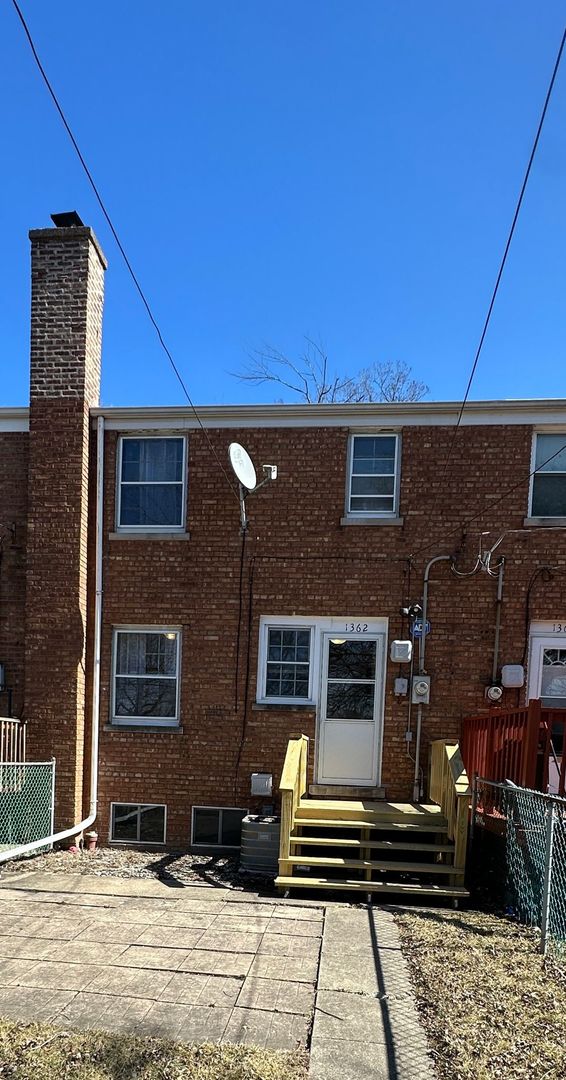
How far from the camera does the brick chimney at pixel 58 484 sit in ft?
26.2

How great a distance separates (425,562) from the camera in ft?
25.6

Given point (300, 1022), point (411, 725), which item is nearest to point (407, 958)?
point (300, 1022)

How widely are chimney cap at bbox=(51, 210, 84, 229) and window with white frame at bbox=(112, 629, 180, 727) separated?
536 centimetres

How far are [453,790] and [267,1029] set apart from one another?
343 cm

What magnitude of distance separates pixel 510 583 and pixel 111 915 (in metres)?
5.51

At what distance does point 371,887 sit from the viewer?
5.93 m

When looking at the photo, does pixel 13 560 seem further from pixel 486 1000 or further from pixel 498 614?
pixel 486 1000

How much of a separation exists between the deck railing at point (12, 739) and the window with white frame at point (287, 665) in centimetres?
308

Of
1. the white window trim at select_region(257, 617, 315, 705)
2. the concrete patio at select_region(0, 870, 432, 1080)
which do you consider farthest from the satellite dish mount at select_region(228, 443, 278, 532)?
the concrete patio at select_region(0, 870, 432, 1080)

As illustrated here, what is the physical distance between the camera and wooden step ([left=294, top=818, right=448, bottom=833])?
21.6 feet

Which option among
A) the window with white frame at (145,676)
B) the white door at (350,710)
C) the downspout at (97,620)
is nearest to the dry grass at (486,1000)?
the white door at (350,710)

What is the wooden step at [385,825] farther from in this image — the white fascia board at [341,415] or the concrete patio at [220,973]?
the white fascia board at [341,415]

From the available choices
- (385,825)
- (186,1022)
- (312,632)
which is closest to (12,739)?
(312,632)

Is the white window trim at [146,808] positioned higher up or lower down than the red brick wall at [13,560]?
lower down
